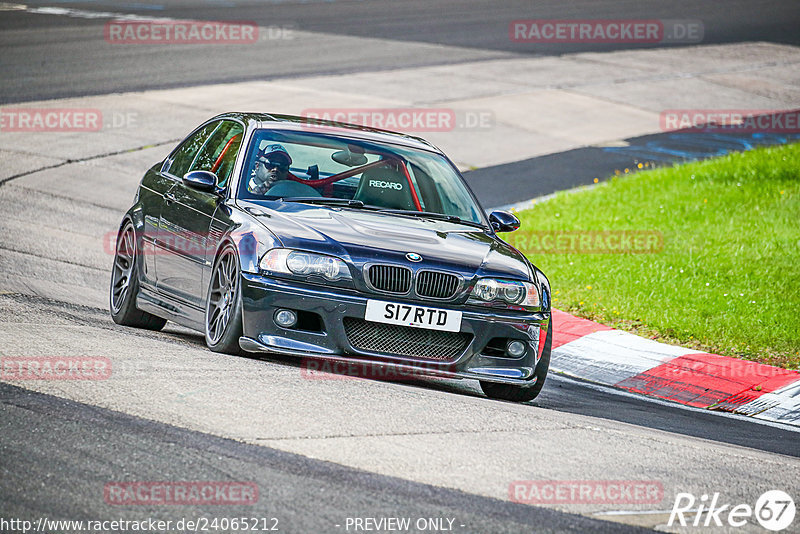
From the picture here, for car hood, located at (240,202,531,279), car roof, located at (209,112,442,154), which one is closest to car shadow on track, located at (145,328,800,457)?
car hood, located at (240,202,531,279)

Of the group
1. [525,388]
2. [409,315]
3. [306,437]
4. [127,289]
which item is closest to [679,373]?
[525,388]

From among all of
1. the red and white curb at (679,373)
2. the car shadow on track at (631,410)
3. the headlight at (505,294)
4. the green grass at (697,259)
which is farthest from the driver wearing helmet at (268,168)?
the green grass at (697,259)

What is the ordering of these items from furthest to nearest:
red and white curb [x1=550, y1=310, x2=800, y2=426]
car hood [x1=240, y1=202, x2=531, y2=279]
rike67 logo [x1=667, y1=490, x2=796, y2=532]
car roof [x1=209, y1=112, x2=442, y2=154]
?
red and white curb [x1=550, y1=310, x2=800, y2=426] → car roof [x1=209, y1=112, x2=442, y2=154] → car hood [x1=240, y1=202, x2=531, y2=279] → rike67 logo [x1=667, y1=490, x2=796, y2=532]

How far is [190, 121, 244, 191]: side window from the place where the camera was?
8.20m

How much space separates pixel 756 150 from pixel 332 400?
48.2 ft

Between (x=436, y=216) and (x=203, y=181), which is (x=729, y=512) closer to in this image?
(x=436, y=216)

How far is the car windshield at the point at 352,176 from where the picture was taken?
7.96 meters

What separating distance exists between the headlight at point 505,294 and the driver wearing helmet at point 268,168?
5.44ft

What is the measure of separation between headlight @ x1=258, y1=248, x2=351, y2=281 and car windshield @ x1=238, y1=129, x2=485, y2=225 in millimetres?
917

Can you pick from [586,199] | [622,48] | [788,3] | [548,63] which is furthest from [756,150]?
[788,3]

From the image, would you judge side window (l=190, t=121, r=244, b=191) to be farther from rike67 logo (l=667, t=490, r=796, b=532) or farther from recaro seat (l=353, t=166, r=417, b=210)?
rike67 logo (l=667, t=490, r=796, b=532)

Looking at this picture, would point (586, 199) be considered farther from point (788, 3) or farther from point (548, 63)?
point (788, 3)

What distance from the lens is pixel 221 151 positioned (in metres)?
8.48

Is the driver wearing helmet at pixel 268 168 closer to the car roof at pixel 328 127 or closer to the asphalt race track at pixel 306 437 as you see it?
the car roof at pixel 328 127
